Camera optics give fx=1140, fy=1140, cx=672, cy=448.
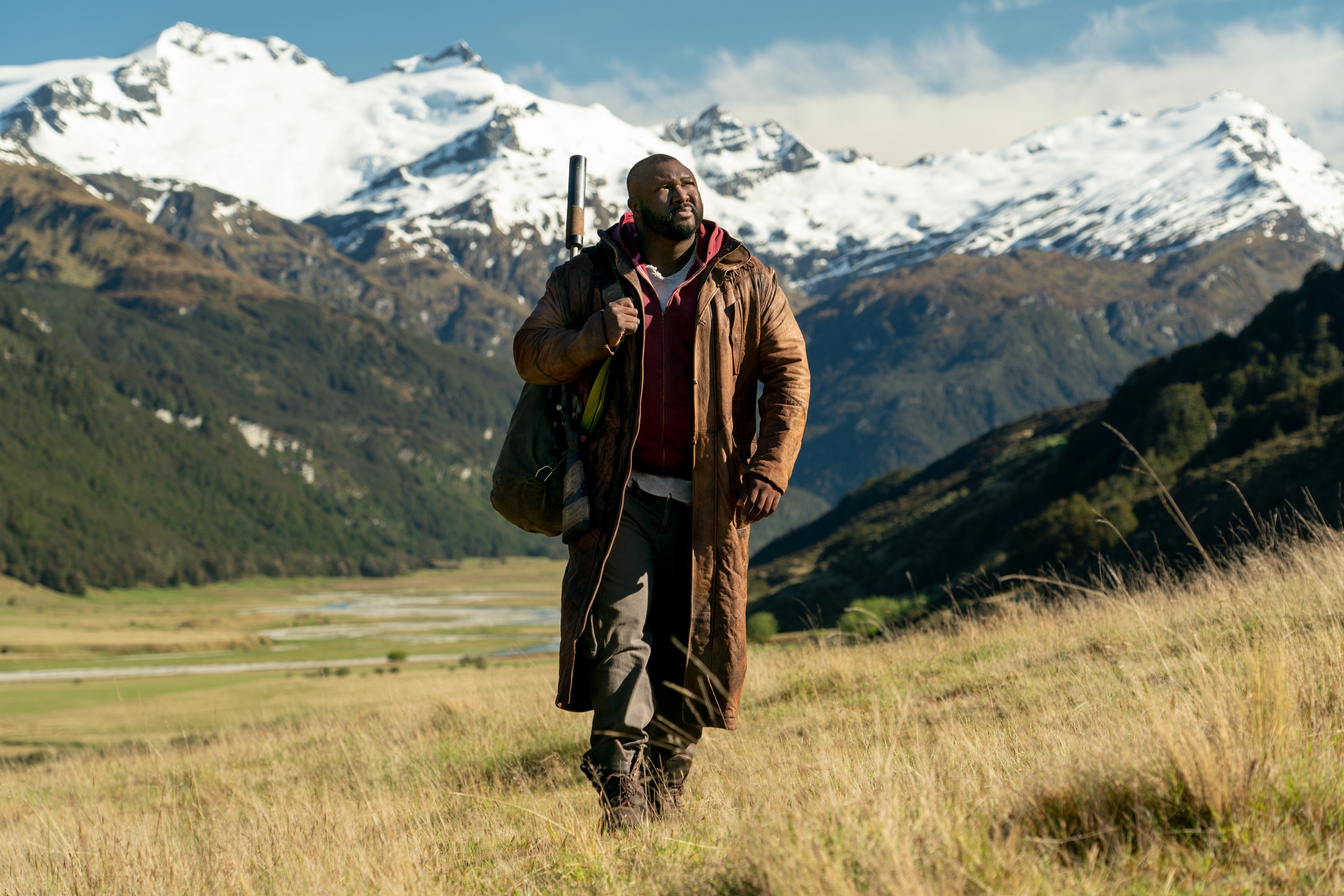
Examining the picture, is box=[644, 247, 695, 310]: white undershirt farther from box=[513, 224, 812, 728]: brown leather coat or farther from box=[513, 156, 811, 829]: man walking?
box=[513, 224, 812, 728]: brown leather coat

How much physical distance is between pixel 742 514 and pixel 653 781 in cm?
124

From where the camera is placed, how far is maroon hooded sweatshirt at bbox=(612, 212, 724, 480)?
4820mm

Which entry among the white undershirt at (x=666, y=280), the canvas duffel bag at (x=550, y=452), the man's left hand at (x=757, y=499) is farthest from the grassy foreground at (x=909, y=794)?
the white undershirt at (x=666, y=280)

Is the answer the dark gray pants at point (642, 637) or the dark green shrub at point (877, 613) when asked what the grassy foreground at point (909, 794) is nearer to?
the dark gray pants at point (642, 637)

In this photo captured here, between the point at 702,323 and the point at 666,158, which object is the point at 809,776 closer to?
the point at 702,323

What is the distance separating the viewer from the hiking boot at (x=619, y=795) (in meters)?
4.50

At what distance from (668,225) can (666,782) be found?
240 centimetres

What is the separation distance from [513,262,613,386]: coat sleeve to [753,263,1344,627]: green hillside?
16.2 metres

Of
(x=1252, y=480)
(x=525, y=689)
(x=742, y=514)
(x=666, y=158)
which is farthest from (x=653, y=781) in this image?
(x=1252, y=480)

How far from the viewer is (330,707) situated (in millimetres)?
19734

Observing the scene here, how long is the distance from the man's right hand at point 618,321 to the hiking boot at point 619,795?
1.68m

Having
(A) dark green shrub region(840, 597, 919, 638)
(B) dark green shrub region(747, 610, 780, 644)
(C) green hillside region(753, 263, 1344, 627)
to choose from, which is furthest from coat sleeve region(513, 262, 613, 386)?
(B) dark green shrub region(747, 610, 780, 644)

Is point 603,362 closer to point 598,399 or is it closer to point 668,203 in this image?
point 598,399

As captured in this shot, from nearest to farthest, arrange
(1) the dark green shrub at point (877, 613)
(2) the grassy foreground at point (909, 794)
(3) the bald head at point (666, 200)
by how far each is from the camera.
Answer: (2) the grassy foreground at point (909, 794)
(3) the bald head at point (666, 200)
(1) the dark green shrub at point (877, 613)
